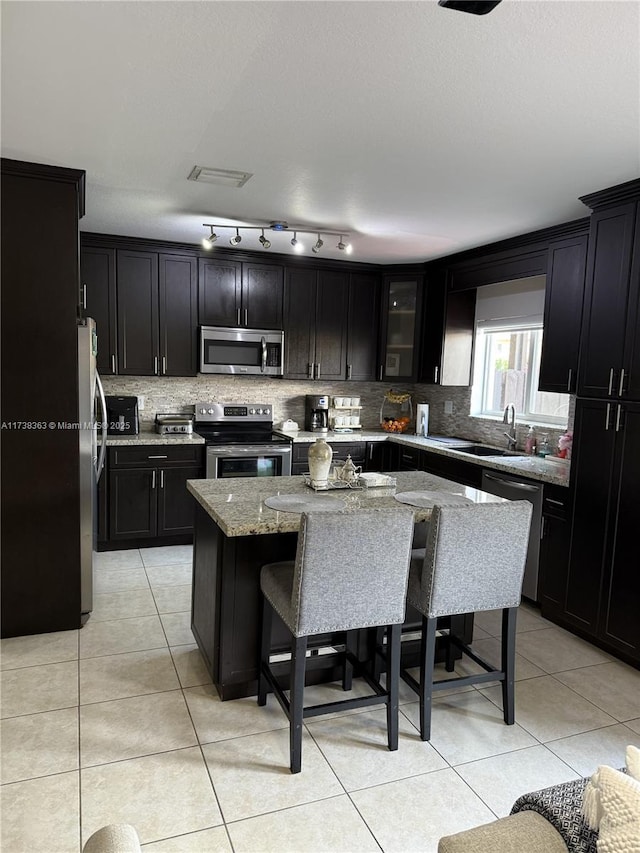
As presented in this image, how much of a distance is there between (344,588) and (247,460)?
2.87 m

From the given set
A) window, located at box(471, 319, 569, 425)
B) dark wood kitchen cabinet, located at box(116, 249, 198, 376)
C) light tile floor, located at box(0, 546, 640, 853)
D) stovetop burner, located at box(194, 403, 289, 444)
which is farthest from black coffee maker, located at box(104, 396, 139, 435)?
window, located at box(471, 319, 569, 425)

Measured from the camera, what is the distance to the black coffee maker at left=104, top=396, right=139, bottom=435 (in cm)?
488

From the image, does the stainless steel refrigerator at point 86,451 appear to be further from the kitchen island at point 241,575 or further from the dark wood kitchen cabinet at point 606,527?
the dark wood kitchen cabinet at point 606,527

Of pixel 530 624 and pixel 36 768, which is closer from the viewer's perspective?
pixel 36 768

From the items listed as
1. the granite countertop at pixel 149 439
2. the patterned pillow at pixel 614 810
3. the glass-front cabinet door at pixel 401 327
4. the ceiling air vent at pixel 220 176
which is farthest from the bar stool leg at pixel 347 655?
the glass-front cabinet door at pixel 401 327

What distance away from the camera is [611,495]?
323 centimetres

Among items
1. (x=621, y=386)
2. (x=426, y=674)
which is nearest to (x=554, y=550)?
(x=621, y=386)

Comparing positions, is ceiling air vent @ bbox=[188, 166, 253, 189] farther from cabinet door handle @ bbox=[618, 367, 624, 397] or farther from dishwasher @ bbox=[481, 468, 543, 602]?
dishwasher @ bbox=[481, 468, 543, 602]

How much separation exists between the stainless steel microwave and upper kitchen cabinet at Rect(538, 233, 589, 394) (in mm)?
2382

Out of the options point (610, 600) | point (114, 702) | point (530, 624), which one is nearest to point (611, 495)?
point (610, 600)

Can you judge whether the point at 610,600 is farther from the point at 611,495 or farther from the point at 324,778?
the point at 324,778

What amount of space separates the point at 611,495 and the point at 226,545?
210 centimetres

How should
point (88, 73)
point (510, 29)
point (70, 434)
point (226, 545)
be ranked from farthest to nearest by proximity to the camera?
point (70, 434)
point (226, 545)
point (88, 73)
point (510, 29)

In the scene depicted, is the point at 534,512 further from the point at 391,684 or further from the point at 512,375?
the point at 391,684
